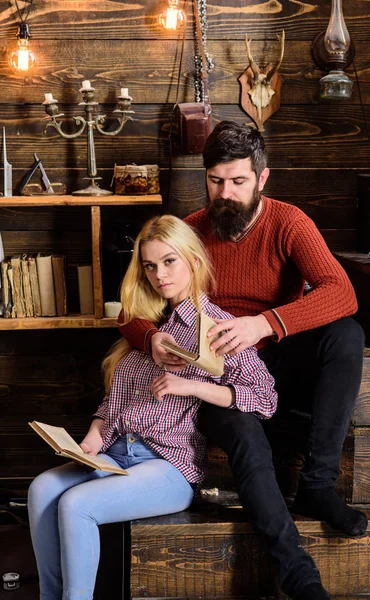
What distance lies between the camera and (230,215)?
8.29 ft

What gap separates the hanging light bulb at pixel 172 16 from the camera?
2.95 meters

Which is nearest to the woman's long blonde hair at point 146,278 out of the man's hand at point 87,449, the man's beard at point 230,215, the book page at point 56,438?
the man's beard at point 230,215

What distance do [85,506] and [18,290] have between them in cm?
113

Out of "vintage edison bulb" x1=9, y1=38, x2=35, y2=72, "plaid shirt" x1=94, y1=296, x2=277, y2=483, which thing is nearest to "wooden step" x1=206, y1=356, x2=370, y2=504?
"plaid shirt" x1=94, y1=296, x2=277, y2=483

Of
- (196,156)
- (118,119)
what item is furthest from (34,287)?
(196,156)

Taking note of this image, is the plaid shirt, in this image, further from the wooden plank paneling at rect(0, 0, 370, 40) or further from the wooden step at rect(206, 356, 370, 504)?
the wooden plank paneling at rect(0, 0, 370, 40)

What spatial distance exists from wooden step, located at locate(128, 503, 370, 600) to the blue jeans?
92 mm

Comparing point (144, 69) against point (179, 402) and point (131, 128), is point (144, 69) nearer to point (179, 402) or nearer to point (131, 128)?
point (131, 128)

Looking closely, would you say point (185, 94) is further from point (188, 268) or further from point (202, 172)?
point (188, 268)

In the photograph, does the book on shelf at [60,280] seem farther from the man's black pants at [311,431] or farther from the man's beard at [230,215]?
the man's black pants at [311,431]

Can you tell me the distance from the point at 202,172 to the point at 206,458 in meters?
1.26

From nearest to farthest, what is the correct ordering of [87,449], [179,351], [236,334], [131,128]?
[179,351], [236,334], [87,449], [131,128]

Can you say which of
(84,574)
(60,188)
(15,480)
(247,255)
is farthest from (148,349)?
(15,480)

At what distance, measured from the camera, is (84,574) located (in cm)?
204
